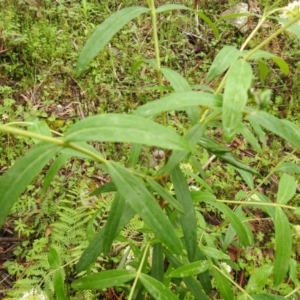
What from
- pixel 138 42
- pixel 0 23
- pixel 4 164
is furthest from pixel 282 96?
pixel 0 23

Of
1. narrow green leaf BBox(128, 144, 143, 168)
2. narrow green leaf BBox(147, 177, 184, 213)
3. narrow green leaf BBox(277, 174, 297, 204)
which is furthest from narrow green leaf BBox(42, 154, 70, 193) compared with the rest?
narrow green leaf BBox(277, 174, 297, 204)

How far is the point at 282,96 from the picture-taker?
2.87 metres

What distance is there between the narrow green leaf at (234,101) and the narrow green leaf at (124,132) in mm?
111

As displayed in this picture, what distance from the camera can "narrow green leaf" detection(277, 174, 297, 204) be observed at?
1.20m

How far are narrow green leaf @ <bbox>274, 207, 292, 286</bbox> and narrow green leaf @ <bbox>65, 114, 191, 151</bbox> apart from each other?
55cm

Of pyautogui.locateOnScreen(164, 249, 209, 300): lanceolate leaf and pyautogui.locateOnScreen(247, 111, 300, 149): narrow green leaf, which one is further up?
pyautogui.locateOnScreen(247, 111, 300, 149): narrow green leaf

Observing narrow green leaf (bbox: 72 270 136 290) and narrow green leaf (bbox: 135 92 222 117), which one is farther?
narrow green leaf (bbox: 72 270 136 290)

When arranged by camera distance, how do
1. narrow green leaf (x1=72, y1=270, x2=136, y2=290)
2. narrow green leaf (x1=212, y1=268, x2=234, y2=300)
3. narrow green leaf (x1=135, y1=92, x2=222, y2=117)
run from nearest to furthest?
narrow green leaf (x1=135, y1=92, x2=222, y2=117), narrow green leaf (x1=72, y1=270, x2=136, y2=290), narrow green leaf (x1=212, y1=268, x2=234, y2=300)

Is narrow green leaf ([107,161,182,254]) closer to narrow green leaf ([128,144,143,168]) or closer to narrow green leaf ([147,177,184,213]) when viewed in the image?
narrow green leaf ([147,177,184,213])

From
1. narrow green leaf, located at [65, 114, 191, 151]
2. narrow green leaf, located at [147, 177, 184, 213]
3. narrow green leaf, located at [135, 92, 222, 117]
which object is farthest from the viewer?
narrow green leaf, located at [147, 177, 184, 213]

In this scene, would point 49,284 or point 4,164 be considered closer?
point 49,284

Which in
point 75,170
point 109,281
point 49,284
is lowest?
point 49,284

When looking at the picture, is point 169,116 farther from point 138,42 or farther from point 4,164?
point 4,164

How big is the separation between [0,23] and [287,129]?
266 centimetres
